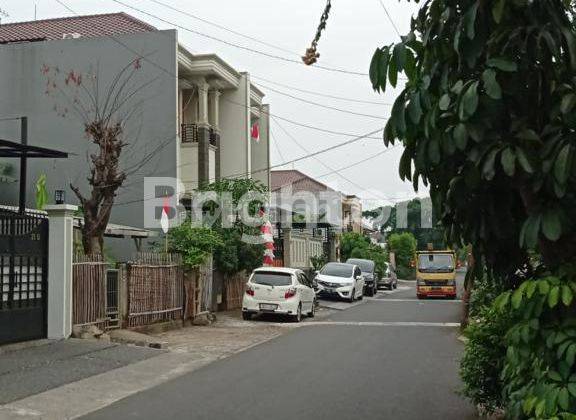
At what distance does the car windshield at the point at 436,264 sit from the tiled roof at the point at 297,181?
23.0 meters

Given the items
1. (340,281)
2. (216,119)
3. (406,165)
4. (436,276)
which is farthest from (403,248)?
(406,165)

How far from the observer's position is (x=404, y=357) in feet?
41.9

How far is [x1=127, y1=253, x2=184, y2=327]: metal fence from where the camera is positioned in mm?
15641

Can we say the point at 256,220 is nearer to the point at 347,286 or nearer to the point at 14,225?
the point at 347,286

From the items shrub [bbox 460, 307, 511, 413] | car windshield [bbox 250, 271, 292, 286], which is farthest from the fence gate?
shrub [bbox 460, 307, 511, 413]

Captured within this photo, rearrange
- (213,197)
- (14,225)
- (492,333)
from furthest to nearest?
(213,197) < (14,225) < (492,333)

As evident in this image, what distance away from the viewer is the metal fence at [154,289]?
15641mm

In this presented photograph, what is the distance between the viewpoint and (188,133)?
26.9 meters

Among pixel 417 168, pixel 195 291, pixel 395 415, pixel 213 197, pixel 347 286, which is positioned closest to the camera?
pixel 417 168

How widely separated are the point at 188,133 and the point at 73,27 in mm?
7788

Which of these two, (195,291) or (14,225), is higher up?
(14,225)

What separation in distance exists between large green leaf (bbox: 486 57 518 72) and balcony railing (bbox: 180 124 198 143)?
2373cm

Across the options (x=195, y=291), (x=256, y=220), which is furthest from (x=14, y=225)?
(x=256, y=220)

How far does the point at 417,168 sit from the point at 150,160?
21325mm
